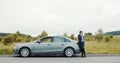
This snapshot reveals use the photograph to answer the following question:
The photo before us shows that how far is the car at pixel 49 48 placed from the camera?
78.9 feet

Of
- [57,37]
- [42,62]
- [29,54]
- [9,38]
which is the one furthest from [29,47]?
[9,38]

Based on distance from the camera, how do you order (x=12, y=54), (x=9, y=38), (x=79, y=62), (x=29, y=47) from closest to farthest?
1. (x=79, y=62)
2. (x=29, y=47)
3. (x=12, y=54)
4. (x=9, y=38)

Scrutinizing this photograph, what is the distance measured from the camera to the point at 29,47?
24047 millimetres

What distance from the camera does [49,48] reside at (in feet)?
79.3

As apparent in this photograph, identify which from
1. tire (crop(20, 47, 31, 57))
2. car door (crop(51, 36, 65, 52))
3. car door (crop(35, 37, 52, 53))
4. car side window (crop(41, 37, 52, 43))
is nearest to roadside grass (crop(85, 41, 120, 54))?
car door (crop(51, 36, 65, 52))

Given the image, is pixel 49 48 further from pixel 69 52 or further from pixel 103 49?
pixel 103 49

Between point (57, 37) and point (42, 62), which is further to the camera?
point (57, 37)

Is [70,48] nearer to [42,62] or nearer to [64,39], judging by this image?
[64,39]

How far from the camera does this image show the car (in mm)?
24047

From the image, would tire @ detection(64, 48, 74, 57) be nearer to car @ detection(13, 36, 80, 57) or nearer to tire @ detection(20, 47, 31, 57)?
car @ detection(13, 36, 80, 57)

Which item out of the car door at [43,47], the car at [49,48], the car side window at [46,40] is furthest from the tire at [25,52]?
the car side window at [46,40]

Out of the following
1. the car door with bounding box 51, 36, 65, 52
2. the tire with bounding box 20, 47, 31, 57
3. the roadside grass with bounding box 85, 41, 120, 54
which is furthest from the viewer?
the roadside grass with bounding box 85, 41, 120, 54

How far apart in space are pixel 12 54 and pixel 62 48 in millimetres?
4092

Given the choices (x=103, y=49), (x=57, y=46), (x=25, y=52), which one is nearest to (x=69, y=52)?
(x=57, y=46)
